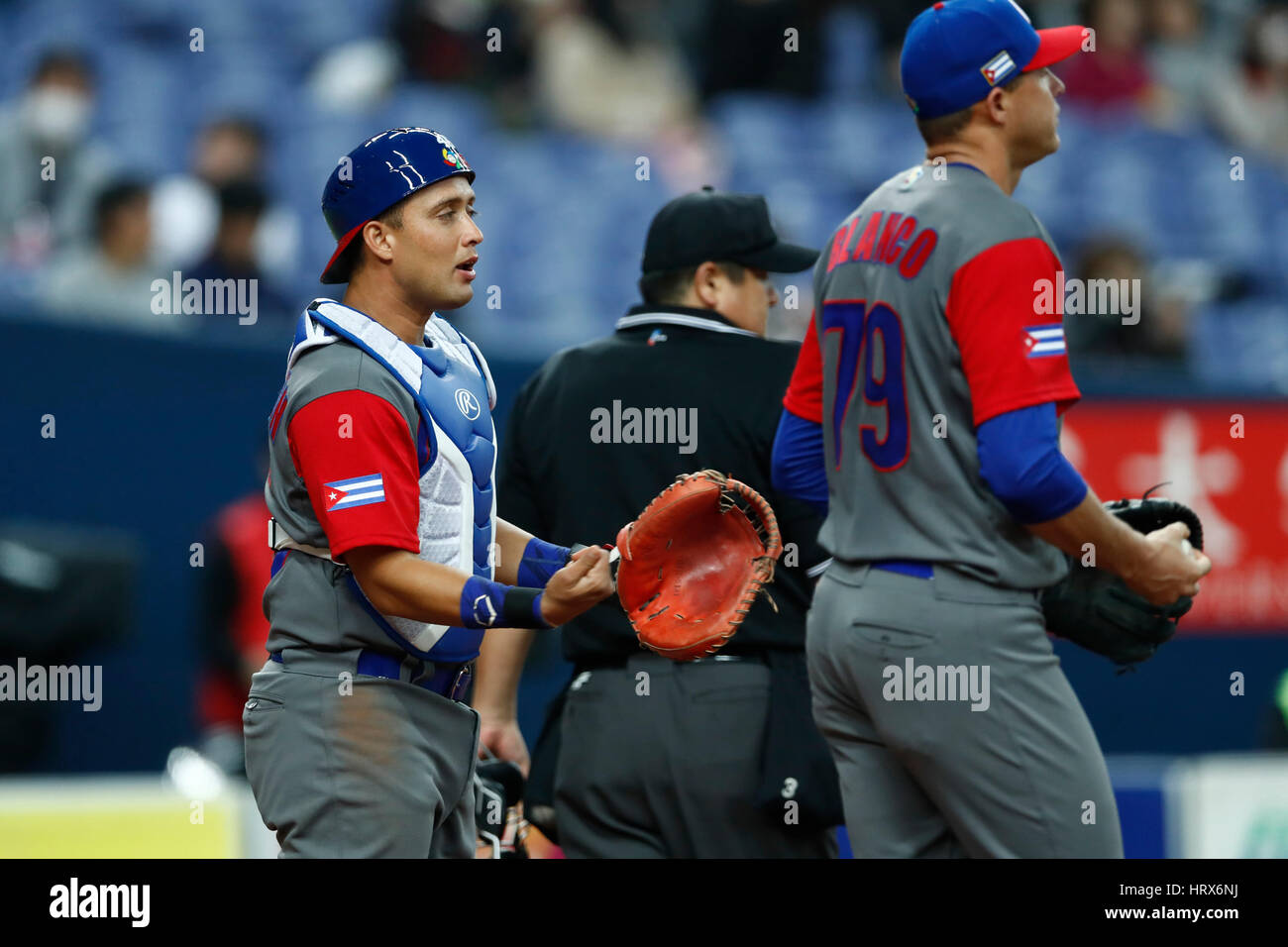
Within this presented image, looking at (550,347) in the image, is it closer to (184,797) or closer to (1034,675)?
(184,797)

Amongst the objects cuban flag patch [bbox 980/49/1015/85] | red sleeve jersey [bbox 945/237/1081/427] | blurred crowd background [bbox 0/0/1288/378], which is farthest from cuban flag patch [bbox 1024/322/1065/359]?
blurred crowd background [bbox 0/0/1288/378]

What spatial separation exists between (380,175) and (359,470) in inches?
23.7

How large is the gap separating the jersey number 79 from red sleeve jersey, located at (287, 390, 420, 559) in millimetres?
867

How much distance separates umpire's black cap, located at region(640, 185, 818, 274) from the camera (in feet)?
13.5

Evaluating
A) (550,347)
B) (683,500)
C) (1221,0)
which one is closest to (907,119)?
(1221,0)

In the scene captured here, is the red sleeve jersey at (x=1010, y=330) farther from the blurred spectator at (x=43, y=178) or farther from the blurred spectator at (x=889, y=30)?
the blurred spectator at (x=889, y=30)

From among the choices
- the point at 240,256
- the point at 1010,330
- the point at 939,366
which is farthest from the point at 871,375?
the point at 240,256

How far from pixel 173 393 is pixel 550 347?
5.09 feet

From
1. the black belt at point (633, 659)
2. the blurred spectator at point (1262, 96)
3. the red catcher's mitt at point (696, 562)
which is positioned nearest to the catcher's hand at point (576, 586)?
the red catcher's mitt at point (696, 562)

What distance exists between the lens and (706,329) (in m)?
4.12

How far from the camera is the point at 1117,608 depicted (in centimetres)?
350

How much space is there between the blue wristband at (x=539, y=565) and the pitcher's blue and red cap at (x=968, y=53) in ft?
3.71

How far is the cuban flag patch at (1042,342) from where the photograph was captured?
3034 mm

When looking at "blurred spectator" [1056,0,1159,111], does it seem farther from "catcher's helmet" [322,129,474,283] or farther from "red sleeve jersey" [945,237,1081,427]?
"catcher's helmet" [322,129,474,283]
